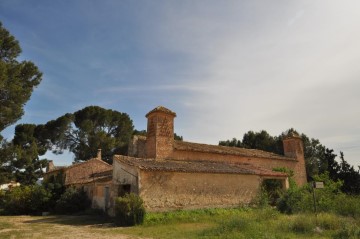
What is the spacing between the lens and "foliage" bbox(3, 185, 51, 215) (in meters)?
22.4

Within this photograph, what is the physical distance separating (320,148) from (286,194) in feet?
90.8

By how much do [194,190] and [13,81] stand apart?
1592 centimetres

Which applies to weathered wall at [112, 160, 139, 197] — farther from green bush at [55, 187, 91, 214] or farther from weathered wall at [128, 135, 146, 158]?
weathered wall at [128, 135, 146, 158]

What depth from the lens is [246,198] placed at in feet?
63.7

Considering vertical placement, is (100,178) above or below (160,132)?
below

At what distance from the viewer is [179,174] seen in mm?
16828

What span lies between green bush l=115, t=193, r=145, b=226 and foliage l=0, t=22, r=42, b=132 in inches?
505

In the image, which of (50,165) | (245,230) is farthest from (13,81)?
(245,230)

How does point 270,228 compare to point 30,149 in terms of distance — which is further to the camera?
point 30,149

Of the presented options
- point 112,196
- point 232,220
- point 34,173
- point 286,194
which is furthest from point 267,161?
point 34,173

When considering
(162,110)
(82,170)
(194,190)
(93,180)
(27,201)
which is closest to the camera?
(194,190)

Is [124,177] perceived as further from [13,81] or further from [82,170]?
[82,170]

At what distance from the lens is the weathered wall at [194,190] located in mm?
15602

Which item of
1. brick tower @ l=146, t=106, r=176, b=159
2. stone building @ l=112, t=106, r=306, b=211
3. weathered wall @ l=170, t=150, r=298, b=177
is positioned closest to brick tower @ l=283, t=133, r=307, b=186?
Answer: weathered wall @ l=170, t=150, r=298, b=177
